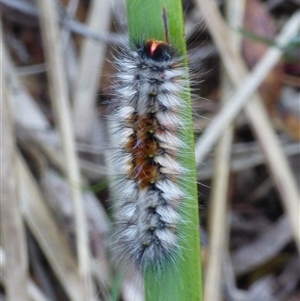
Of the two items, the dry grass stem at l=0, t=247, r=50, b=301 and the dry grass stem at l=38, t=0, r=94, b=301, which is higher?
the dry grass stem at l=38, t=0, r=94, b=301

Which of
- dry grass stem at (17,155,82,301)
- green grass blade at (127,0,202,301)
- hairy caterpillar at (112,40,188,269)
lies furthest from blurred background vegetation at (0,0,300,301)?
green grass blade at (127,0,202,301)

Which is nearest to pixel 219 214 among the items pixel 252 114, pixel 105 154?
pixel 252 114

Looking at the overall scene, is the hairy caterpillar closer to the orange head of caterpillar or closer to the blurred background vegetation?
the orange head of caterpillar

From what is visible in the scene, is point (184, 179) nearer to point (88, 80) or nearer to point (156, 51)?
point (156, 51)

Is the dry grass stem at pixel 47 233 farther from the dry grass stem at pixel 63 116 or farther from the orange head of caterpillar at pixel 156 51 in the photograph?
the orange head of caterpillar at pixel 156 51

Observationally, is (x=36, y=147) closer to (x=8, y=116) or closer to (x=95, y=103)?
(x=95, y=103)

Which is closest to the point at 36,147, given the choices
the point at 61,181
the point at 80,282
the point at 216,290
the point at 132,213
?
the point at 61,181
